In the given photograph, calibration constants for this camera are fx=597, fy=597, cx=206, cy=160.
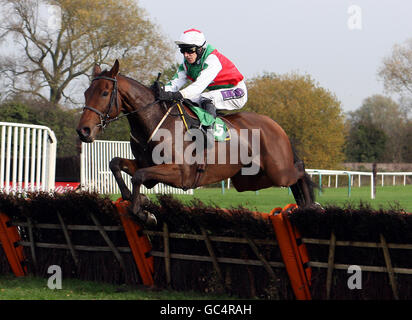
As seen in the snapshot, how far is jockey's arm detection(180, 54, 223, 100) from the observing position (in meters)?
5.46

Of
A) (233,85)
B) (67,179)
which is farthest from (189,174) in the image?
(67,179)

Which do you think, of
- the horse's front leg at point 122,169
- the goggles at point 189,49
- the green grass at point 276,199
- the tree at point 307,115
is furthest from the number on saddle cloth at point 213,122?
the tree at point 307,115

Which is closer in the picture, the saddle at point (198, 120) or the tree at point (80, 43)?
the saddle at point (198, 120)

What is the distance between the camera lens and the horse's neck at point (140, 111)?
5281 millimetres

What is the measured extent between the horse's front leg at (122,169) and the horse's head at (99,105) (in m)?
0.37

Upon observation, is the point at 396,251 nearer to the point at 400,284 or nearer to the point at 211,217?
the point at 400,284

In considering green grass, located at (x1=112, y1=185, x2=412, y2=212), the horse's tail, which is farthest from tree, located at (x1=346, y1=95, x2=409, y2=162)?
the horse's tail

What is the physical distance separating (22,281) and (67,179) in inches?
451

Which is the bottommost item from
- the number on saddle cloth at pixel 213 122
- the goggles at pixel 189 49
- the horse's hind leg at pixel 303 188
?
the horse's hind leg at pixel 303 188

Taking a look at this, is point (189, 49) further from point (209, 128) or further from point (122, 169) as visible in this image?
point (122, 169)

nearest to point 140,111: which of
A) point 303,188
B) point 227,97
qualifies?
point 227,97

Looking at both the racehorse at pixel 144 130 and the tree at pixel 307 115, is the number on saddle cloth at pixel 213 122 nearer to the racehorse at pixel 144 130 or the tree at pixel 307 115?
the racehorse at pixel 144 130

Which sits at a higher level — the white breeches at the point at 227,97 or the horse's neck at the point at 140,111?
the white breeches at the point at 227,97
